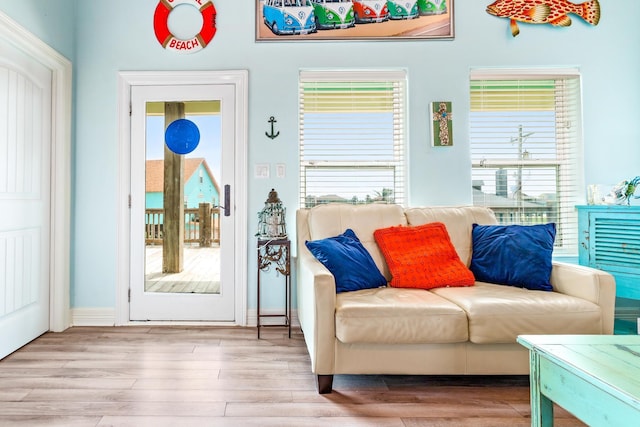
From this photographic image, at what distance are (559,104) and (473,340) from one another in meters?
2.33

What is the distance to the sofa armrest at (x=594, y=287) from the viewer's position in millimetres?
1932

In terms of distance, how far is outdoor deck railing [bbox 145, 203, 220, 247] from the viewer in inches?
120

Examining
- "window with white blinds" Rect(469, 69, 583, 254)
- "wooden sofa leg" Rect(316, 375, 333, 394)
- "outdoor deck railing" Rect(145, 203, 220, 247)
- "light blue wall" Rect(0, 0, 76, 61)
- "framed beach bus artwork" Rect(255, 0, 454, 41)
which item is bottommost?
"wooden sofa leg" Rect(316, 375, 333, 394)

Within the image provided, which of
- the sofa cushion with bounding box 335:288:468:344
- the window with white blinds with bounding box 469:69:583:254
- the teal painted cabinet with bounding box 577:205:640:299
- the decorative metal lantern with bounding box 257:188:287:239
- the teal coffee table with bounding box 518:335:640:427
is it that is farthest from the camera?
the window with white blinds with bounding box 469:69:583:254

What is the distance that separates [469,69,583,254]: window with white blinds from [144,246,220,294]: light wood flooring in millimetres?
2201

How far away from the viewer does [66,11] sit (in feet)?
9.60

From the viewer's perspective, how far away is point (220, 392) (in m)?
1.92

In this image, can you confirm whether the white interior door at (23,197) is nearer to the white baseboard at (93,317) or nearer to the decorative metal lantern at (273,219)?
the white baseboard at (93,317)

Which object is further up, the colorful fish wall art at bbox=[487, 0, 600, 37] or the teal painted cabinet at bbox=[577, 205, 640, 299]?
the colorful fish wall art at bbox=[487, 0, 600, 37]

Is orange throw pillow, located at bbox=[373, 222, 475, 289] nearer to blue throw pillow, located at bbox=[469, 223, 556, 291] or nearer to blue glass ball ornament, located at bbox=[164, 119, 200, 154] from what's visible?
blue throw pillow, located at bbox=[469, 223, 556, 291]

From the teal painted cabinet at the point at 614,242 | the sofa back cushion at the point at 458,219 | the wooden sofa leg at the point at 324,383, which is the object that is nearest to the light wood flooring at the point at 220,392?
the wooden sofa leg at the point at 324,383

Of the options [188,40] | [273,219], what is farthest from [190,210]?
[188,40]

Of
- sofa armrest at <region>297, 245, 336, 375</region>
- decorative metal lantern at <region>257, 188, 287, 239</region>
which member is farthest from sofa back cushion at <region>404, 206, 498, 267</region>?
sofa armrest at <region>297, 245, 336, 375</region>

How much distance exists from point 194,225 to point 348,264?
Answer: 1432 millimetres
